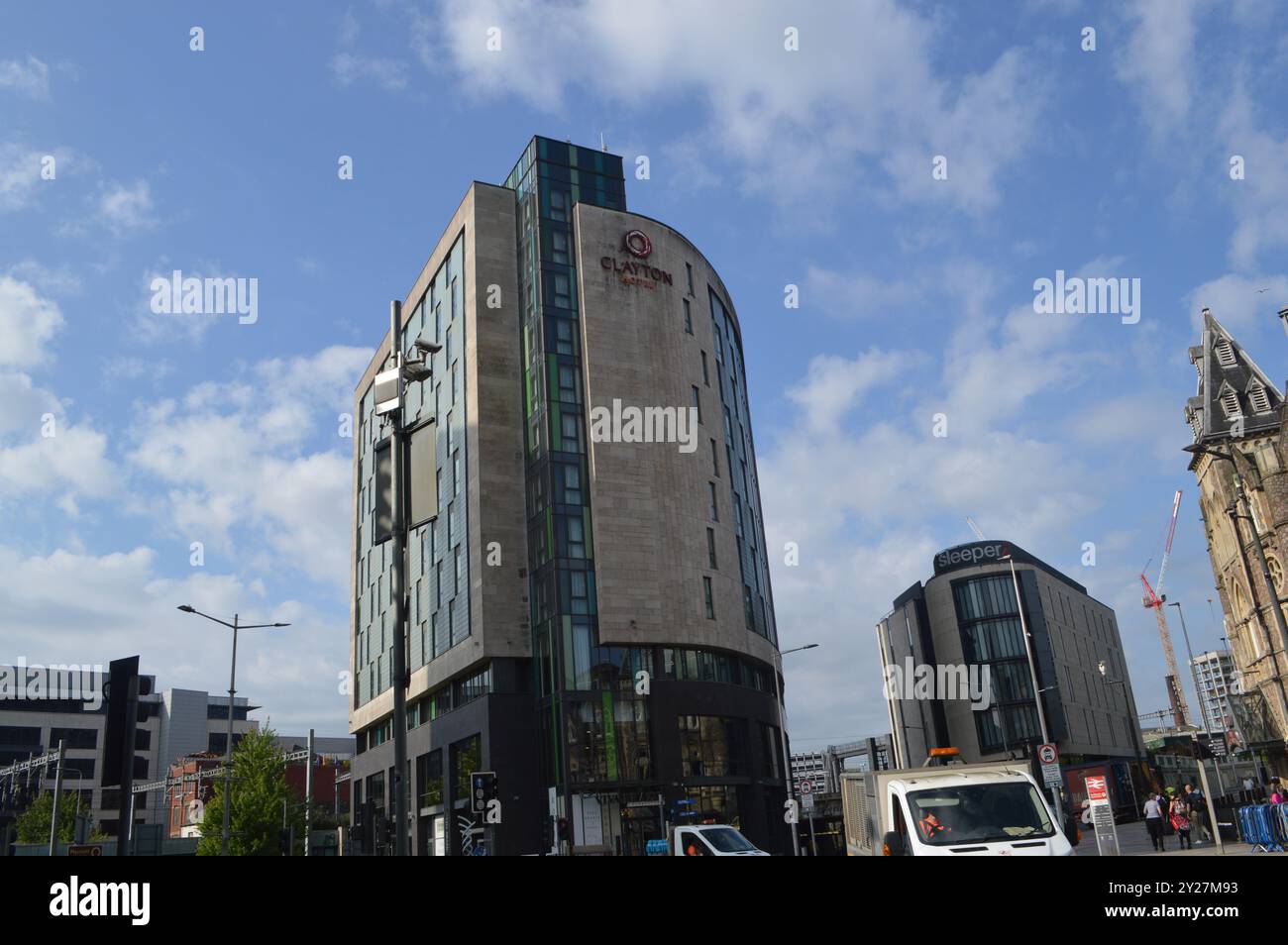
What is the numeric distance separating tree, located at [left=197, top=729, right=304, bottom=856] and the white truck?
147 ft

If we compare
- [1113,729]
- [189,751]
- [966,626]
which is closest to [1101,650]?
[1113,729]

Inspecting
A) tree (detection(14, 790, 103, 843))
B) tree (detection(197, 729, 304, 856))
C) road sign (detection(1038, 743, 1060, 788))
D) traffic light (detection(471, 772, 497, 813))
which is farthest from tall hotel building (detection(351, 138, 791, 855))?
tree (detection(14, 790, 103, 843))

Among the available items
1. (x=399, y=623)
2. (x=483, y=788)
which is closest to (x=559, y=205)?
(x=483, y=788)

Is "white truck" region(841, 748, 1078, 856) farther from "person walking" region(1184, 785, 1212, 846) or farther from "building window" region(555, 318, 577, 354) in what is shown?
"building window" region(555, 318, 577, 354)

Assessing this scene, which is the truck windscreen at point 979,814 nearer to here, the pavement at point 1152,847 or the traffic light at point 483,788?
the pavement at point 1152,847

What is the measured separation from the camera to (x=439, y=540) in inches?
2569

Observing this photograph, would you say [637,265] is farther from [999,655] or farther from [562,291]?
[999,655]

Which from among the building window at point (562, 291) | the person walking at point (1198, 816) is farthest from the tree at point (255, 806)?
the person walking at point (1198, 816)

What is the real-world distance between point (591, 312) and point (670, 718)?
26.6m

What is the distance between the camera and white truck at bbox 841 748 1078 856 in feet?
41.9

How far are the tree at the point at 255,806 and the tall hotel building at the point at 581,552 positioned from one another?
5546mm

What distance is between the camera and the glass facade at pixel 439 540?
62094 millimetres

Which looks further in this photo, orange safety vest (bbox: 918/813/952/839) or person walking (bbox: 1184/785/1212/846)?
person walking (bbox: 1184/785/1212/846)
